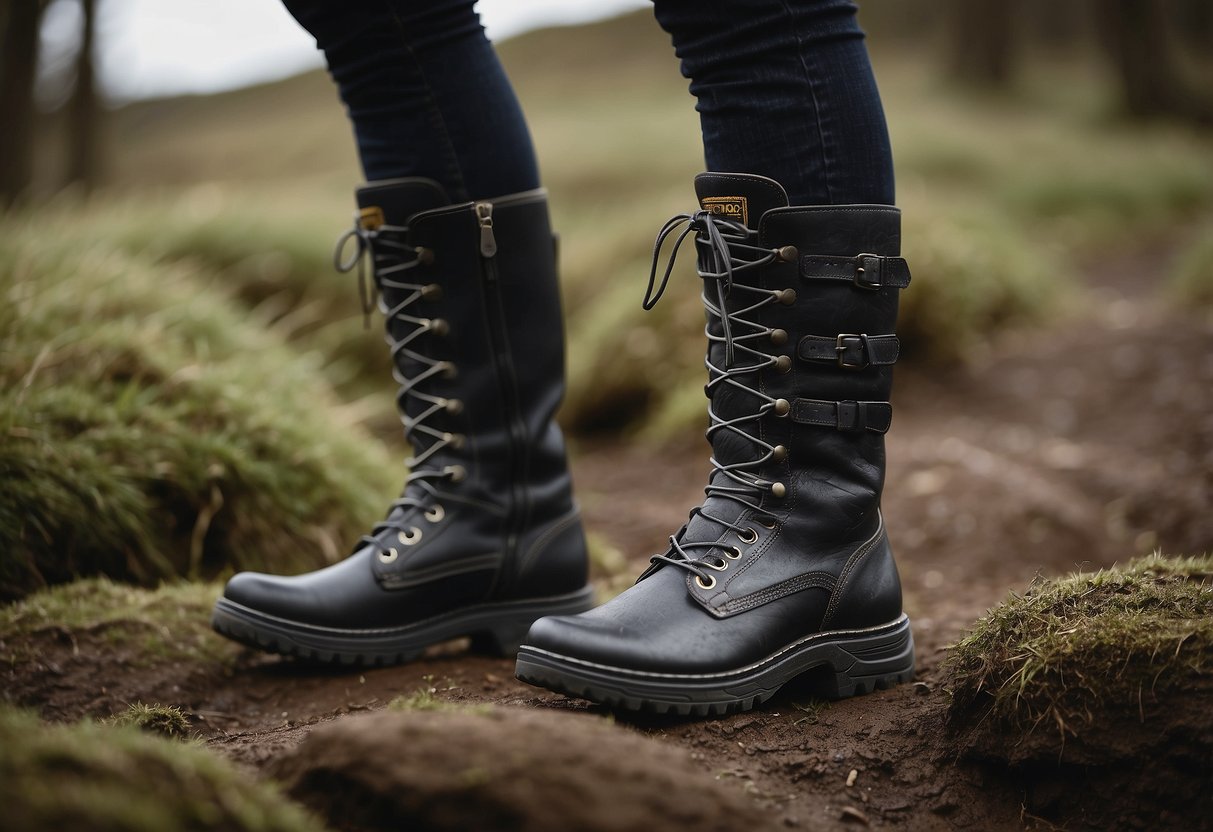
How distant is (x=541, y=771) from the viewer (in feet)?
3.30

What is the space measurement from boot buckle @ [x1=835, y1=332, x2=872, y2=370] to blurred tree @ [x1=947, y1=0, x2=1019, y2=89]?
13665 millimetres

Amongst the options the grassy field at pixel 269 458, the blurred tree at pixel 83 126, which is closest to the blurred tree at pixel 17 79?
the grassy field at pixel 269 458

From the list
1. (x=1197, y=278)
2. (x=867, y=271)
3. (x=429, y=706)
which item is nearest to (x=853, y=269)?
(x=867, y=271)

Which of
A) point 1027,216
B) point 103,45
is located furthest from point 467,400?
point 103,45

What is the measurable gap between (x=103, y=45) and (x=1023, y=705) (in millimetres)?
9836

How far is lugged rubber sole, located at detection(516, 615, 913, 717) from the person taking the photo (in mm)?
1326

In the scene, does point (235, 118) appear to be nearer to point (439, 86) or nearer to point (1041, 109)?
point (1041, 109)

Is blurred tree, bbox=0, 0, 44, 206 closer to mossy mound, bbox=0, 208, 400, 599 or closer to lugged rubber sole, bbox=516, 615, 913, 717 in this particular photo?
mossy mound, bbox=0, 208, 400, 599

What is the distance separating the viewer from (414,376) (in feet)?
6.06

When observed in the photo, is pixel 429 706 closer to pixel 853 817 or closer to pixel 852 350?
pixel 853 817

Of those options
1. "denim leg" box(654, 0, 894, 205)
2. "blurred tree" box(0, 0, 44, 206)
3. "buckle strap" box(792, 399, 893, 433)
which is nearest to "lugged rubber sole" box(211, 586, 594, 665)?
"buckle strap" box(792, 399, 893, 433)

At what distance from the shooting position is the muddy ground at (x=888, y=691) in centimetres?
109

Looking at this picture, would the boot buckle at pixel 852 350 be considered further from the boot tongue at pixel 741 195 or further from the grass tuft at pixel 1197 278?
the grass tuft at pixel 1197 278

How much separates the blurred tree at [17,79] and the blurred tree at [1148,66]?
1120cm
